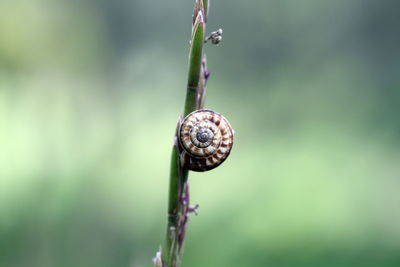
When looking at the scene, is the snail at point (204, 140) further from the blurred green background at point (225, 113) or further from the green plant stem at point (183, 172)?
the blurred green background at point (225, 113)

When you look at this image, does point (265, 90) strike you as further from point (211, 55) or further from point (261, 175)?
point (261, 175)

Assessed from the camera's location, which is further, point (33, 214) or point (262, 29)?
point (262, 29)

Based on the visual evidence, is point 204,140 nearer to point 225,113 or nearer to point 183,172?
point 183,172

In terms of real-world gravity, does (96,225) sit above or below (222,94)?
below

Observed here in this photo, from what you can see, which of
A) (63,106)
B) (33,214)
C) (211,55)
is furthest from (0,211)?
(211,55)

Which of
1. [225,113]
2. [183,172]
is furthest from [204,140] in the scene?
[225,113]

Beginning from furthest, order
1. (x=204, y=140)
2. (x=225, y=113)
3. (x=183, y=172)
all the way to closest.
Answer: (x=225, y=113), (x=204, y=140), (x=183, y=172)
